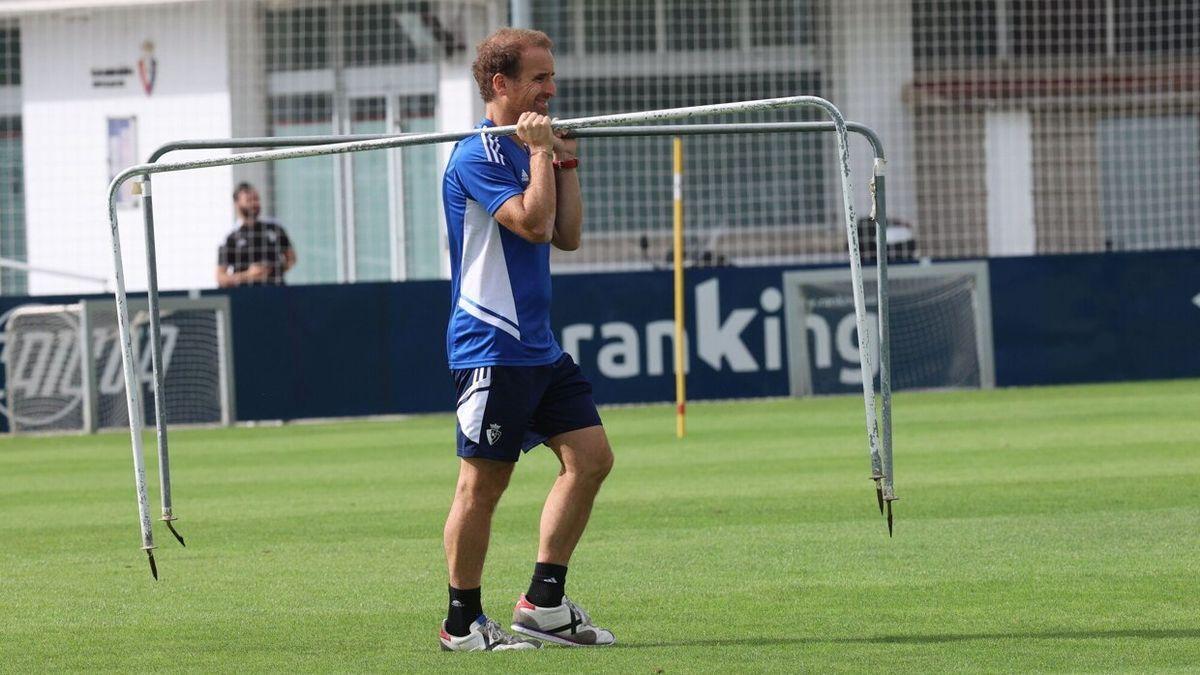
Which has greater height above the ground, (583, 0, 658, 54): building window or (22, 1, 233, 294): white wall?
(583, 0, 658, 54): building window

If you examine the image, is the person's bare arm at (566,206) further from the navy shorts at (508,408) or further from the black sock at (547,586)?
the black sock at (547,586)

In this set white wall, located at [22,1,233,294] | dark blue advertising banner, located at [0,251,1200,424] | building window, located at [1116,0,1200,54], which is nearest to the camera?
dark blue advertising banner, located at [0,251,1200,424]

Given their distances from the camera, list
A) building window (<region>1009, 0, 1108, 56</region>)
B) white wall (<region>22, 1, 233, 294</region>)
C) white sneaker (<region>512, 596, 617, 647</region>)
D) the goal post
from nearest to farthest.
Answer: white sneaker (<region>512, 596, 617, 647</region>), the goal post, white wall (<region>22, 1, 233, 294</region>), building window (<region>1009, 0, 1108, 56</region>)

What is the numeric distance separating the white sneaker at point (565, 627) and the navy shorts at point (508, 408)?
1.63ft

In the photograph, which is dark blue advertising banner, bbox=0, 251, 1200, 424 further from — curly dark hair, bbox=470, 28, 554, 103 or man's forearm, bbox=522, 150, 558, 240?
man's forearm, bbox=522, 150, 558, 240

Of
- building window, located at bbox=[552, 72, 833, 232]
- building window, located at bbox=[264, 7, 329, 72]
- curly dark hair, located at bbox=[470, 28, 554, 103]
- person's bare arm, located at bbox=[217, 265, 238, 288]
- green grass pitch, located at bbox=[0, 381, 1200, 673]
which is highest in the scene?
building window, located at bbox=[264, 7, 329, 72]

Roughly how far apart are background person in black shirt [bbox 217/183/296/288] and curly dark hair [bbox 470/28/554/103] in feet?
40.8

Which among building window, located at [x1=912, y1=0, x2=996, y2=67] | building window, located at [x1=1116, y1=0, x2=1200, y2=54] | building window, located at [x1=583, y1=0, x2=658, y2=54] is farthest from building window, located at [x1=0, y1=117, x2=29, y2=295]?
building window, located at [x1=1116, y1=0, x2=1200, y2=54]

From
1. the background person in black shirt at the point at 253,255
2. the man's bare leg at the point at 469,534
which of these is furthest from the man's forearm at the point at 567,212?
the background person in black shirt at the point at 253,255

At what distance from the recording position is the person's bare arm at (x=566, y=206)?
5.80m

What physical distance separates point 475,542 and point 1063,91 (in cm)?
2114

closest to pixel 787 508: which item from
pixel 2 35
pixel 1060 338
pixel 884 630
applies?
pixel 884 630

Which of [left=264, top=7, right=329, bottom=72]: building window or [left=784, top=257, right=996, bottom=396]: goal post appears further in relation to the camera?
[left=264, top=7, right=329, bottom=72]: building window

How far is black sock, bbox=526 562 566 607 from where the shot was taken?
5.87 metres
